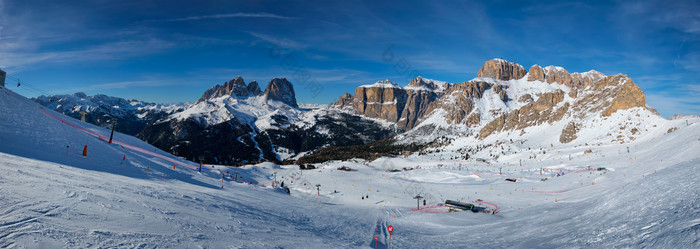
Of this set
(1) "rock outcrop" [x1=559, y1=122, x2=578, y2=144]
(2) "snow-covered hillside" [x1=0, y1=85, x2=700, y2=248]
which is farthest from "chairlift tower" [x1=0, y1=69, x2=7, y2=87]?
(1) "rock outcrop" [x1=559, y1=122, x2=578, y2=144]

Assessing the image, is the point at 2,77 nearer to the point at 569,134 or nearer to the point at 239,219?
the point at 239,219

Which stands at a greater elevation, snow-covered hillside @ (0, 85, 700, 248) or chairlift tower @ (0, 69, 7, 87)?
chairlift tower @ (0, 69, 7, 87)

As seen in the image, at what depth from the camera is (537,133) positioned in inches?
7579

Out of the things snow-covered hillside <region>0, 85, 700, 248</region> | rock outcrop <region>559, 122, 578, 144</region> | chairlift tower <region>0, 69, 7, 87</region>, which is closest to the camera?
snow-covered hillside <region>0, 85, 700, 248</region>

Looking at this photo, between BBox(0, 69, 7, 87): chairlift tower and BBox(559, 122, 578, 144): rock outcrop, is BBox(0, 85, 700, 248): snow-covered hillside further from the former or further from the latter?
BBox(559, 122, 578, 144): rock outcrop

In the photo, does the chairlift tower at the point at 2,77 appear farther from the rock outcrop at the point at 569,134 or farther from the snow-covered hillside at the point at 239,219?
the rock outcrop at the point at 569,134

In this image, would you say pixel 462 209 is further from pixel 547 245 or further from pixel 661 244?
pixel 661 244

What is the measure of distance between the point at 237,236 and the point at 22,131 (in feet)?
95.5

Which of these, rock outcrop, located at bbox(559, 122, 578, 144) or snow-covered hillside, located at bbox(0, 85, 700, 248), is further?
rock outcrop, located at bbox(559, 122, 578, 144)

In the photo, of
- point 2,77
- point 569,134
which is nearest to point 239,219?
point 2,77

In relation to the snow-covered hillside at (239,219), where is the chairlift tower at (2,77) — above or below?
above

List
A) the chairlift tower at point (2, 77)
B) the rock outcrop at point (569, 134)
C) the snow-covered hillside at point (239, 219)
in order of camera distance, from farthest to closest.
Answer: the rock outcrop at point (569, 134) → the chairlift tower at point (2, 77) → the snow-covered hillside at point (239, 219)

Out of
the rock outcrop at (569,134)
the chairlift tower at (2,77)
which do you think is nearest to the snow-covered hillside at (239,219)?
the chairlift tower at (2,77)

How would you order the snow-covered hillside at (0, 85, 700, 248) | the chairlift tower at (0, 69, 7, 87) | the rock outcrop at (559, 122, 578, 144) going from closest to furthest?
the snow-covered hillside at (0, 85, 700, 248)
the chairlift tower at (0, 69, 7, 87)
the rock outcrop at (559, 122, 578, 144)
